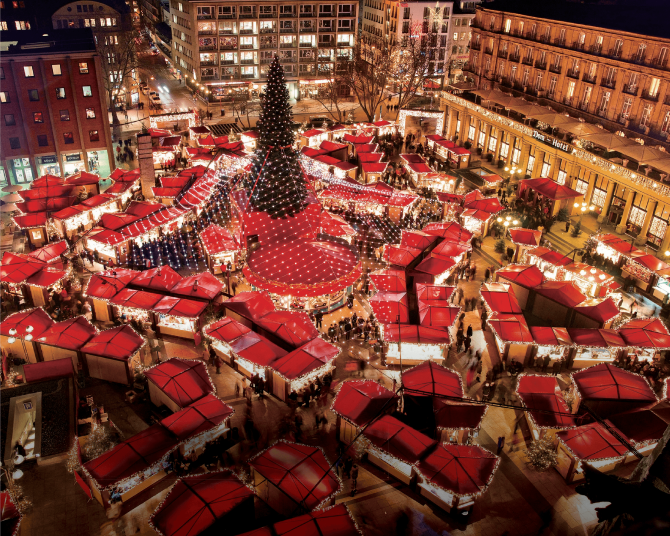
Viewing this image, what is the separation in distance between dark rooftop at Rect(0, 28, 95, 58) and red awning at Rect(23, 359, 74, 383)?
33.1 meters

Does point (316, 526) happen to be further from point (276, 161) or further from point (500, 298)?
point (276, 161)

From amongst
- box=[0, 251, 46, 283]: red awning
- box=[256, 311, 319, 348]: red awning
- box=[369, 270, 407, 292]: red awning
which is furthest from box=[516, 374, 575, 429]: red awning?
box=[0, 251, 46, 283]: red awning

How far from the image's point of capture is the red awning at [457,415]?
69.4 feet

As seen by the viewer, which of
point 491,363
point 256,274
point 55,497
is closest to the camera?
point 55,497

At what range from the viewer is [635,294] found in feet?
108

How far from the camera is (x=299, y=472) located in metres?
18.8

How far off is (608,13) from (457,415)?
44271mm

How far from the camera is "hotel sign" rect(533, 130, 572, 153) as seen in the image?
43975 mm

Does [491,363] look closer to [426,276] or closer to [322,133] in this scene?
[426,276]

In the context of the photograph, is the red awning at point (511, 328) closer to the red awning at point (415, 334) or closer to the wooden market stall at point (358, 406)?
the red awning at point (415, 334)

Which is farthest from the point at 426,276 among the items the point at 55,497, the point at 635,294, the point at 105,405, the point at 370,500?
the point at 55,497

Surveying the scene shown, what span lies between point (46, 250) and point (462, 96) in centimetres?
4317

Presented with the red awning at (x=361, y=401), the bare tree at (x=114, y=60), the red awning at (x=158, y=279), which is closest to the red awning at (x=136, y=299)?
the red awning at (x=158, y=279)

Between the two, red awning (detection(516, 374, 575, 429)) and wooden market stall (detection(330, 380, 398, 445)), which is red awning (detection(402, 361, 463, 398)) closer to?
wooden market stall (detection(330, 380, 398, 445))
